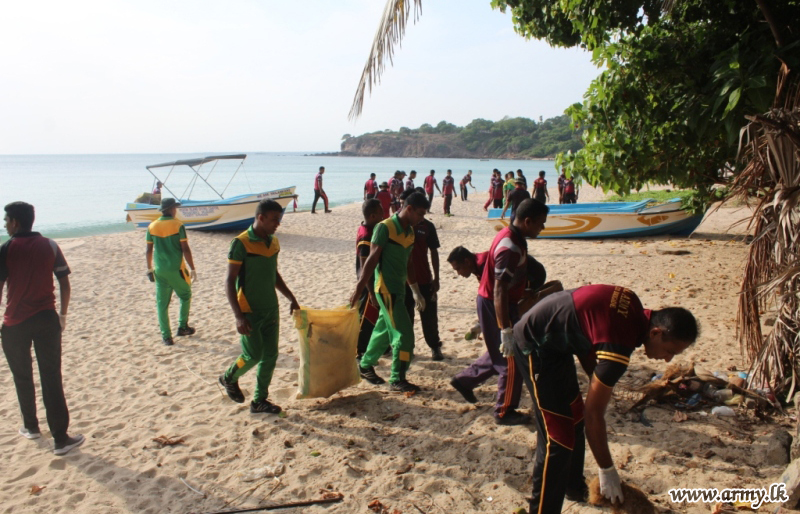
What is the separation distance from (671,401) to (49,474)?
16.1 feet

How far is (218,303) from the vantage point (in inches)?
370

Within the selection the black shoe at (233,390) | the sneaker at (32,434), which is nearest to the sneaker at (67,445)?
the sneaker at (32,434)

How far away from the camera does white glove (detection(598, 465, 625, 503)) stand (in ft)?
9.80

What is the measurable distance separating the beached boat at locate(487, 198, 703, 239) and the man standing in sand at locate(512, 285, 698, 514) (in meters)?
11.4

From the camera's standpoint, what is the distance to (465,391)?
4.81 meters

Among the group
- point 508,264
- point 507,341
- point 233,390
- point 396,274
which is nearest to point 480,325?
point 507,341

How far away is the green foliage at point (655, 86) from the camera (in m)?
6.38

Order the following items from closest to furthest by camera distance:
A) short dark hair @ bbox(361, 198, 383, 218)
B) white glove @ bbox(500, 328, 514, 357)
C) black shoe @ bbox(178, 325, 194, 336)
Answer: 1. white glove @ bbox(500, 328, 514, 357)
2. short dark hair @ bbox(361, 198, 383, 218)
3. black shoe @ bbox(178, 325, 194, 336)

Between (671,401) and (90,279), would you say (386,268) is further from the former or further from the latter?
(90,279)

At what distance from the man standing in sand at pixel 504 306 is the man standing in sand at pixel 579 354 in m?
0.84

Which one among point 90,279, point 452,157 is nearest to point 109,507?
point 90,279

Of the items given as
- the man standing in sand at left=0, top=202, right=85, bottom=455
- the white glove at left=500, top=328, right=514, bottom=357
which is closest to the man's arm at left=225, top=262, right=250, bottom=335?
the man standing in sand at left=0, top=202, right=85, bottom=455

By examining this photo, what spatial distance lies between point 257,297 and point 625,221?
37.0 ft

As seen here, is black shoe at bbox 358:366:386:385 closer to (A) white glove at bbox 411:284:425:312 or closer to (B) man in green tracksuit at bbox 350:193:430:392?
(B) man in green tracksuit at bbox 350:193:430:392
